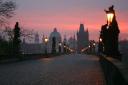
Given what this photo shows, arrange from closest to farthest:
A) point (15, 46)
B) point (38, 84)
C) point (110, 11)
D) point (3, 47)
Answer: point (38, 84) → point (110, 11) → point (15, 46) → point (3, 47)

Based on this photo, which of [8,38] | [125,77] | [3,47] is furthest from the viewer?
[8,38]

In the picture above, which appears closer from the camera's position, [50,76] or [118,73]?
[118,73]

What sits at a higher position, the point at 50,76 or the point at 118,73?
the point at 118,73

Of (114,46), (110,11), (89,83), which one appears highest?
(110,11)

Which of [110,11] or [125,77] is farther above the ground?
[110,11]

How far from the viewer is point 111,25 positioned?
2886cm

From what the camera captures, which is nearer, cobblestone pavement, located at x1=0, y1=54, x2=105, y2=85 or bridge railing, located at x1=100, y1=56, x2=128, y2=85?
bridge railing, located at x1=100, y1=56, x2=128, y2=85

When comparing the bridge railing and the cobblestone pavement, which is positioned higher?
the bridge railing

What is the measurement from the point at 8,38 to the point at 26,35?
6.83m

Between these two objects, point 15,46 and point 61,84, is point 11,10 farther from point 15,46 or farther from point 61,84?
point 61,84

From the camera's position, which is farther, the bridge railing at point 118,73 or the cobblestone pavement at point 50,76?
the cobblestone pavement at point 50,76

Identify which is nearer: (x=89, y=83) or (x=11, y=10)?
(x=89, y=83)

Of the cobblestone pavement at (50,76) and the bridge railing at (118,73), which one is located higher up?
the bridge railing at (118,73)

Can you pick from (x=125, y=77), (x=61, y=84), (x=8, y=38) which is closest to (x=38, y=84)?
(x=61, y=84)
